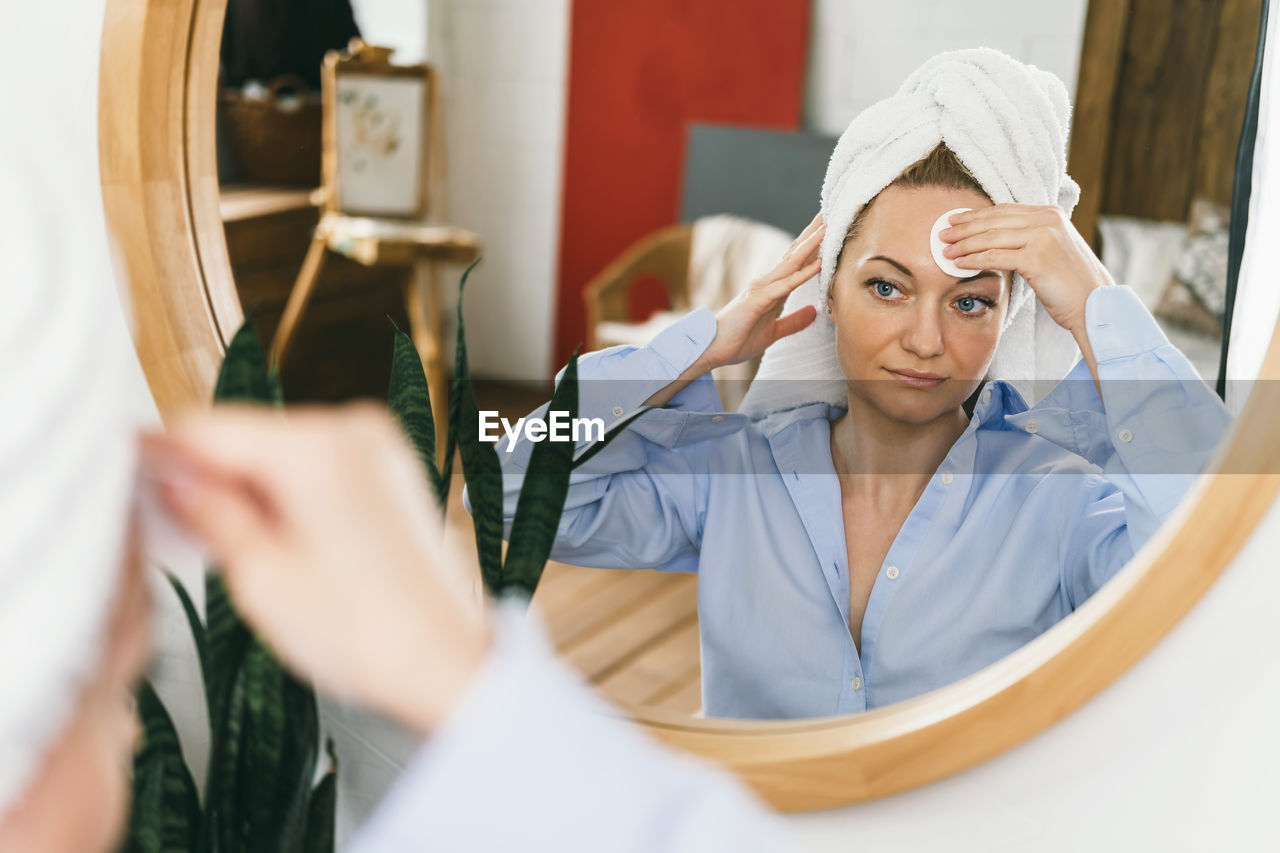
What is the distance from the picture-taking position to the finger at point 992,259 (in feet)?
1.69

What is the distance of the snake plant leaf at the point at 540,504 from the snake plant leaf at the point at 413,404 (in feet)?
0.15

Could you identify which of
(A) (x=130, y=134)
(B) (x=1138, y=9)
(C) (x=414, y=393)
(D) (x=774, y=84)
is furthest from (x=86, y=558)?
(D) (x=774, y=84)

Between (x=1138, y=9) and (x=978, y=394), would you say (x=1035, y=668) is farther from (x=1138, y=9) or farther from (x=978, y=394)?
(x=1138, y=9)

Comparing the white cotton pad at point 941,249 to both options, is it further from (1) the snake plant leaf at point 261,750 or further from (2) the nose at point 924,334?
(1) the snake plant leaf at point 261,750

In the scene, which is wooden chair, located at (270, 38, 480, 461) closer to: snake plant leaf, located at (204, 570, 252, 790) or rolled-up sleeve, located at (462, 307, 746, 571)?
rolled-up sleeve, located at (462, 307, 746, 571)

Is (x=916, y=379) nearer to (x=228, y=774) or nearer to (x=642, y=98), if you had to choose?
(x=228, y=774)

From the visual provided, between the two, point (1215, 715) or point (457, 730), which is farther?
point (1215, 715)

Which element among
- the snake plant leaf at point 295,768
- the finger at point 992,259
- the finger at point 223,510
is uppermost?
the finger at point 992,259

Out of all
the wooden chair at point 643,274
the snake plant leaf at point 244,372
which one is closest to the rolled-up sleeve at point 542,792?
the snake plant leaf at point 244,372

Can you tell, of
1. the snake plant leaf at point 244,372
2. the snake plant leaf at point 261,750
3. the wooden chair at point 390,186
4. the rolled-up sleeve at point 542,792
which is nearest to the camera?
the rolled-up sleeve at point 542,792

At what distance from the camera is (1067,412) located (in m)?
0.56

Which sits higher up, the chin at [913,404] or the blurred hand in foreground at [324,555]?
the blurred hand in foreground at [324,555]

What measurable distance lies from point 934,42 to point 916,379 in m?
0.21

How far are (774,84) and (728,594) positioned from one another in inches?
28.2
